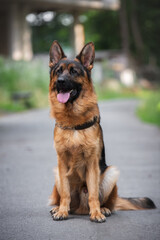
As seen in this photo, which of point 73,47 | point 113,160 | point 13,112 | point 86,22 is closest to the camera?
point 113,160

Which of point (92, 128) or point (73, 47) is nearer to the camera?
point (92, 128)

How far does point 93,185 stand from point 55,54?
5.42 feet

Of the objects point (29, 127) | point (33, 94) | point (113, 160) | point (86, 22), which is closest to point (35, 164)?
point (113, 160)

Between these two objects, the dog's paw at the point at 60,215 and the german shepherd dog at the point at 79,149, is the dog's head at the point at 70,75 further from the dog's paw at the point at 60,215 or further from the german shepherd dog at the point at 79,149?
the dog's paw at the point at 60,215

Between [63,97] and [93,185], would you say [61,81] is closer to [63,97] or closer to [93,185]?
[63,97]

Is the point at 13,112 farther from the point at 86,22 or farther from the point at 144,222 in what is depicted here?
the point at 86,22

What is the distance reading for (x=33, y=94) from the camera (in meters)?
20.9

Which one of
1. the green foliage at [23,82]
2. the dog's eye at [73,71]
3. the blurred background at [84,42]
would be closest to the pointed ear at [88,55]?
the dog's eye at [73,71]

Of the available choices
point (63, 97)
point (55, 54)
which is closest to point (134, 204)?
point (63, 97)

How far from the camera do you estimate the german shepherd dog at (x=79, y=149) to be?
457cm

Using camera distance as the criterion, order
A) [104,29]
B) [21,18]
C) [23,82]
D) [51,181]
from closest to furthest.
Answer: [51,181]
[23,82]
[21,18]
[104,29]

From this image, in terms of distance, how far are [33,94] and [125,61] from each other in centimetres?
1885

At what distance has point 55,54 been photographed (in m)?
4.97

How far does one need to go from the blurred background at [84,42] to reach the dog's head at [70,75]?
3010mm
